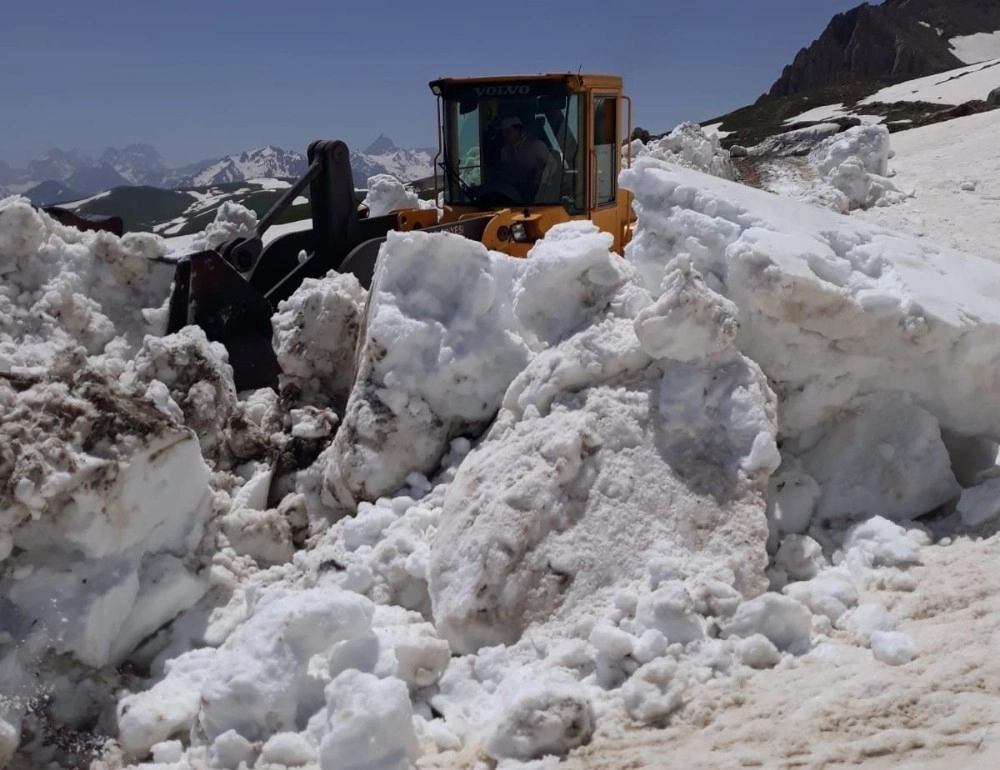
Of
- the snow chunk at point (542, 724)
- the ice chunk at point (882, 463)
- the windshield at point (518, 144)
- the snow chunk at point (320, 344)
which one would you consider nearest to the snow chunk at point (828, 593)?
the ice chunk at point (882, 463)

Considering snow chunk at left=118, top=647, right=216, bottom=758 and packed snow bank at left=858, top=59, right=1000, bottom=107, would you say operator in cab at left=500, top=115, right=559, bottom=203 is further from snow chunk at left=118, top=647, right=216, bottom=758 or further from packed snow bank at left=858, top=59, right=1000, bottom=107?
packed snow bank at left=858, top=59, right=1000, bottom=107

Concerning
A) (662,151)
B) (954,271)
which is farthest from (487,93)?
(662,151)

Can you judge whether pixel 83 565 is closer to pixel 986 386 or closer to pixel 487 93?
pixel 986 386

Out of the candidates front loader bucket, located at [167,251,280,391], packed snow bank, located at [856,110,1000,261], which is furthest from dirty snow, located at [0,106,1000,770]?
packed snow bank, located at [856,110,1000,261]

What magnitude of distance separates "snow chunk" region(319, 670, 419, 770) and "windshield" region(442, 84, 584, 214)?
4820 mm

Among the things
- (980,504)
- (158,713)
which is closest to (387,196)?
(980,504)

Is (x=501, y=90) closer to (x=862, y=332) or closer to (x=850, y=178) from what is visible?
(x=862, y=332)

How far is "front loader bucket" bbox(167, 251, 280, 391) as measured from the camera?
5613mm

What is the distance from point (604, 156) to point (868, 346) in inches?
146

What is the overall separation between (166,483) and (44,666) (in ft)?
2.43

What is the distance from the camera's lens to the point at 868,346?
389 cm

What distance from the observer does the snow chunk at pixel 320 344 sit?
494 cm

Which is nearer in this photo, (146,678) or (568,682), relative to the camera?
(568,682)

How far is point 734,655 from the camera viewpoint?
2.83 m
